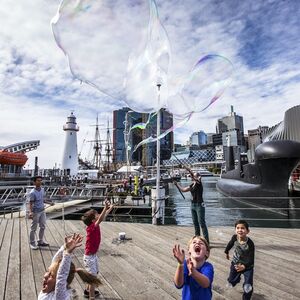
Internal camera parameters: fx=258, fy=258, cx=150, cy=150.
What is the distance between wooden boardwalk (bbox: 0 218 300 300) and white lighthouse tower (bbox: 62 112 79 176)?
51.5 metres

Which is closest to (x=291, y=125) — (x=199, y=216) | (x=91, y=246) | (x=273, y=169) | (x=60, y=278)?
(x=273, y=169)

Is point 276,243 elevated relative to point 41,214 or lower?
lower

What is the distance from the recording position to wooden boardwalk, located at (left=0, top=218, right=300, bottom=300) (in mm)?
4812

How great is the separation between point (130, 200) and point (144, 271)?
19408mm

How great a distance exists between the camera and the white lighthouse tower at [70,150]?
197 ft

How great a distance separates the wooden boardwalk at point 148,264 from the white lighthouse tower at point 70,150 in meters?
51.5

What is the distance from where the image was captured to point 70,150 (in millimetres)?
60219

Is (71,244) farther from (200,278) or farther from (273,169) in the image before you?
(273,169)

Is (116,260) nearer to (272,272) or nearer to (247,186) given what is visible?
(272,272)

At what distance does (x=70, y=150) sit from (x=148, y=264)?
57048 millimetres

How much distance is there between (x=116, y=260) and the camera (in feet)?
21.8

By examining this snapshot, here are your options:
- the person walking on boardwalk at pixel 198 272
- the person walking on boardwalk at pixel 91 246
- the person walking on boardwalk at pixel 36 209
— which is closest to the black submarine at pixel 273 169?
the person walking on boardwalk at pixel 36 209

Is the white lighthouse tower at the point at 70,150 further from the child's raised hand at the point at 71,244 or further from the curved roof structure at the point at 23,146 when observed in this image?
the child's raised hand at the point at 71,244

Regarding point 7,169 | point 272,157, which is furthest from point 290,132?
point 7,169
